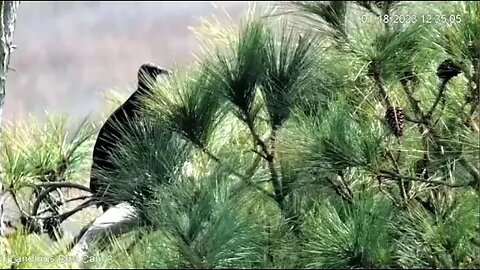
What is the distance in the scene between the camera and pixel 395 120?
4.10ft

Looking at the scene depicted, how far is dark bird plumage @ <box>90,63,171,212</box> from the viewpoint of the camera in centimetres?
142

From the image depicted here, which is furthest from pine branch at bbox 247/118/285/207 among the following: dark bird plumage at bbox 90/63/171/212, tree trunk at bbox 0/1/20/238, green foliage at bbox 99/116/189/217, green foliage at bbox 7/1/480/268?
tree trunk at bbox 0/1/20/238

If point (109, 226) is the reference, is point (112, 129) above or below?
above

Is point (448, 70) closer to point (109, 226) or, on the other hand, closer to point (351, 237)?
point (351, 237)

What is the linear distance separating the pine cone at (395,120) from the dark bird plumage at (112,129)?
397mm

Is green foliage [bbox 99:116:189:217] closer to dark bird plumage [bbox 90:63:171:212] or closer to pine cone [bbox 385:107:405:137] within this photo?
dark bird plumage [bbox 90:63:171:212]

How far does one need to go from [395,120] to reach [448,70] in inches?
5.4

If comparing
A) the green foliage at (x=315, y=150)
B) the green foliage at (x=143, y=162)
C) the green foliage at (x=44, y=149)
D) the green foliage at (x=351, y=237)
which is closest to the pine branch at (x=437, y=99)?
the green foliage at (x=315, y=150)

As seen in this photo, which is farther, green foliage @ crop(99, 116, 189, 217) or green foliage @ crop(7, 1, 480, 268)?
green foliage @ crop(99, 116, 189, 217)

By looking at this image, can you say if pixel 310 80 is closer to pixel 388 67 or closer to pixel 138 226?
pixel 388 67

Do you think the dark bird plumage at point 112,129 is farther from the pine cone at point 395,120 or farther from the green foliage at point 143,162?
the pine cone at point 395,120

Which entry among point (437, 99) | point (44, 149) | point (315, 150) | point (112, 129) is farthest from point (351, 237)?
point (44, 149)

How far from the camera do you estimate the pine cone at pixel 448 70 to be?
130 cm

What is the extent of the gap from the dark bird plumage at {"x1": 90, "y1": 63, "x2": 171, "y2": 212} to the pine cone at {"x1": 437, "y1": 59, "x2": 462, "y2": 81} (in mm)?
464
